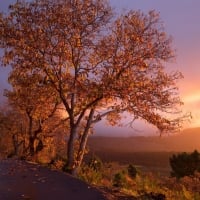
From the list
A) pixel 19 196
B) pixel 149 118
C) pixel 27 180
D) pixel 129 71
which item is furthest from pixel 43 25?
pixel 19 196

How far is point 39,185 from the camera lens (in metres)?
11.8

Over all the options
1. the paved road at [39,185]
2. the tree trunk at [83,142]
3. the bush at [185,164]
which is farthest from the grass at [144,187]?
the bush at [185,164]

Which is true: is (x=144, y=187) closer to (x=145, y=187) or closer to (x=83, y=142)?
(x=145, y=187)

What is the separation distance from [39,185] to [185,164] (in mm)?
37819

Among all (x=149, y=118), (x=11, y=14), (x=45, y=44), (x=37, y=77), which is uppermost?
(x=11, y=14)

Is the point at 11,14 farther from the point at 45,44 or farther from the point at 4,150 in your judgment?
the point at 4,150

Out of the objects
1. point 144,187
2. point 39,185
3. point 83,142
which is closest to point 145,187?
point 144,187

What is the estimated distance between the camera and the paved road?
432 inches

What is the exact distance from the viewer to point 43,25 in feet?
64.2

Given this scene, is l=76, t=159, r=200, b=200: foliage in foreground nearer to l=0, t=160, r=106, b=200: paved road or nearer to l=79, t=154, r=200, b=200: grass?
l=79, t=154, r=200, b=200: grass

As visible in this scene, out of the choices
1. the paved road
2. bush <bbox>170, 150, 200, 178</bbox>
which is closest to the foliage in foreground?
the paved road

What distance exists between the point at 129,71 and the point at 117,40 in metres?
1.68

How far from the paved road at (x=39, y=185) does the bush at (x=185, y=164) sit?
3454 centimetres

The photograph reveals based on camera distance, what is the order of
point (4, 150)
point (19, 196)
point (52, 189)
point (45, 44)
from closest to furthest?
point (19, 196) → point (52, 189) → point (45, 44) → point (4, 150)
